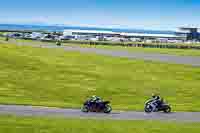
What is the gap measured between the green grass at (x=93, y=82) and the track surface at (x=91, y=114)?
126 inches

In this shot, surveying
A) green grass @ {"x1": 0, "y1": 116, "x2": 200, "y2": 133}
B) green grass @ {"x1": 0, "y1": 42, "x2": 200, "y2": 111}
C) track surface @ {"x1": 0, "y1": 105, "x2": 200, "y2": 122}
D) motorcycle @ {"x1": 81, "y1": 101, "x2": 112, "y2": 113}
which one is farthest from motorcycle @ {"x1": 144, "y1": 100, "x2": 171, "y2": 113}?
green grass @ {"x1": 0, "y1": 116, "x2": 200, "y2": 133}

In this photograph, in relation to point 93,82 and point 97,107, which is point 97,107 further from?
point 93,82

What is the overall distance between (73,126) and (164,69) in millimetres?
42780

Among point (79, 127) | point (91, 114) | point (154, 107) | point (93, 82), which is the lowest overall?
point (93, 82)

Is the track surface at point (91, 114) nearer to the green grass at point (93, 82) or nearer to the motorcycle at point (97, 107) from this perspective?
the motorcycle at point (97, 107)

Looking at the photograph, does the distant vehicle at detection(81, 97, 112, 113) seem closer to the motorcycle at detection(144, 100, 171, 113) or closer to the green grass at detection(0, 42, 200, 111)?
the motorcycle at detection(144, 100, 171, 113)

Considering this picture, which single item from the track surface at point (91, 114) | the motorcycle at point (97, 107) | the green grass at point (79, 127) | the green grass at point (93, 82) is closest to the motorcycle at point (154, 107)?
the track surface at point (91, 114)

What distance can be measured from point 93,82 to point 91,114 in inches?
820

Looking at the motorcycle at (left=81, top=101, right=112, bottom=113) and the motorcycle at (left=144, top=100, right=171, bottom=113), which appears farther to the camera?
the motorcycle at (left=144, top=100, right=171, bottom=113)

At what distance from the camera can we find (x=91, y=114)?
2984 centimetres

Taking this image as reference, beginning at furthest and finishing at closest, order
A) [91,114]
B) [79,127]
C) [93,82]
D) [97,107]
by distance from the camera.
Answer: [93,82], [97,107], [91,114], [79,127]

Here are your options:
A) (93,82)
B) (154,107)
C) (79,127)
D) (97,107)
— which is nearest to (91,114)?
(97,107)

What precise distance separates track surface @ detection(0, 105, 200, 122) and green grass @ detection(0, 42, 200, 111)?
10.5 ft

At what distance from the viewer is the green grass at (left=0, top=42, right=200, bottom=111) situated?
4019 cm
